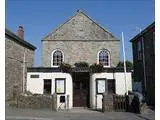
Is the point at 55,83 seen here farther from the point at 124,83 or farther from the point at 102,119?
the point at 102,119

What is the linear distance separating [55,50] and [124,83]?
9.03 metres

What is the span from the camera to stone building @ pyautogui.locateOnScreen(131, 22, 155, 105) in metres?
21.0

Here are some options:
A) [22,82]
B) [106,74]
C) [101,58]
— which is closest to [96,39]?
[101,58]

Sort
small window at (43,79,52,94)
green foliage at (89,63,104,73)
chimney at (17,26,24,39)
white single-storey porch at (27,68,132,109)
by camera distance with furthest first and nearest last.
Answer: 1. chimney at (17,26,24,39)
2. small window at (43,79,52,94)
3. green foliage at (89,63,104,73)
4. white single-storey porch at (27,68,132,109)

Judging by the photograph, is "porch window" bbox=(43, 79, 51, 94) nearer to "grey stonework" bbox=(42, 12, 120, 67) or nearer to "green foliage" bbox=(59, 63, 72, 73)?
"green foliage" bbox=(59, 63, 72, 73)

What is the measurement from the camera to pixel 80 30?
93.9 feet

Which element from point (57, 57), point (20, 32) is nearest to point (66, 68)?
point (57, 57)

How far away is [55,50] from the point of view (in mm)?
27453

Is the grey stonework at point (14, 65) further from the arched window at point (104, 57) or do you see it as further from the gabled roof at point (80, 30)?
the arched window at point (104, 57)

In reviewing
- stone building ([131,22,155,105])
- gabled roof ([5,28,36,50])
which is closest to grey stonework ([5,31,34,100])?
gabled roof ([5,28,36,50])

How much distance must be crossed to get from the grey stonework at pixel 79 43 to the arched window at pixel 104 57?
386 millimetres

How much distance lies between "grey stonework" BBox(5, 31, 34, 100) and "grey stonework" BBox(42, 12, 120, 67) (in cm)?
342
